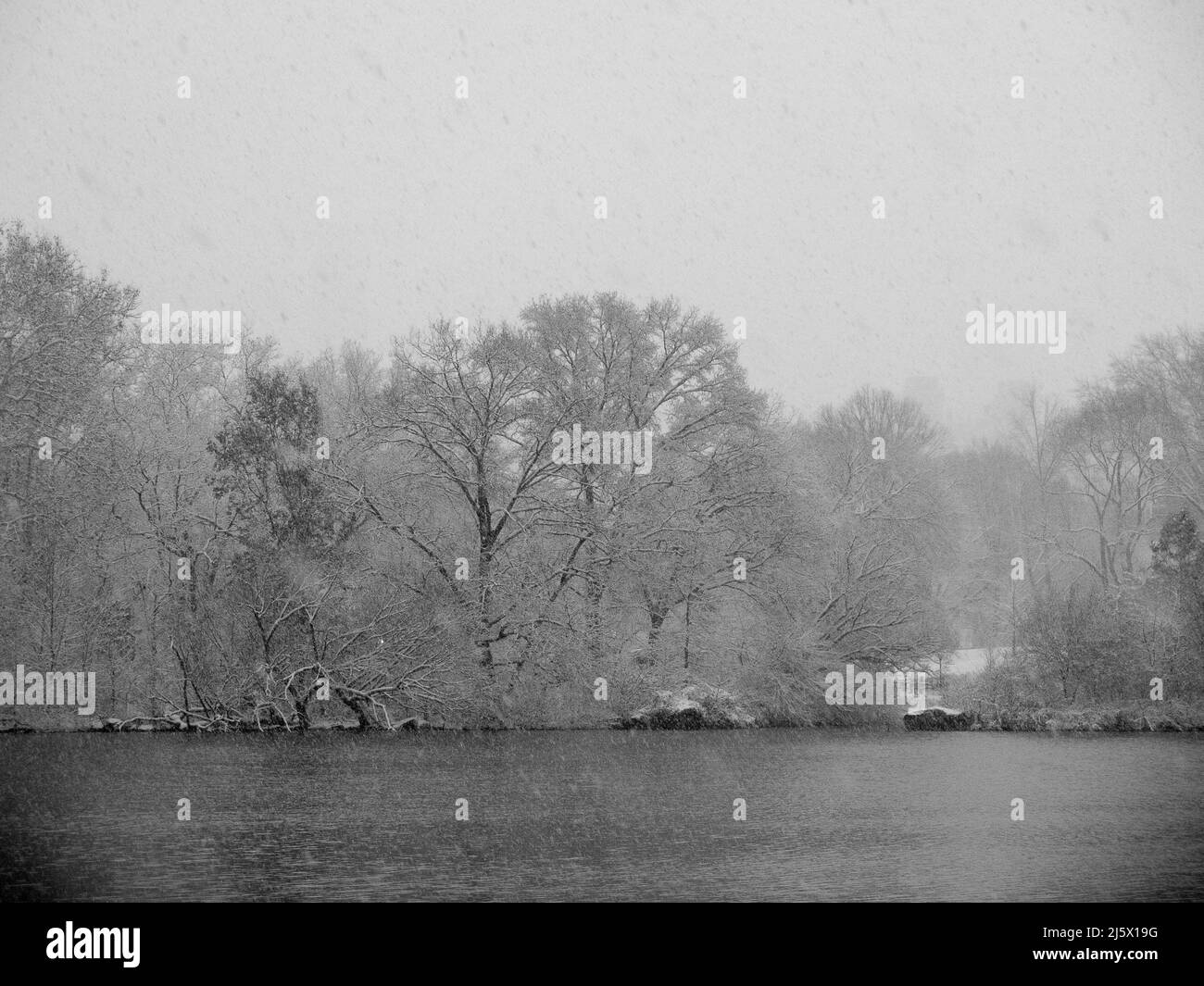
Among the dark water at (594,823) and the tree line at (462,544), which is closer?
the dark water at (594,823)

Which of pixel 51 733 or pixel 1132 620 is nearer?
pixel 51 733

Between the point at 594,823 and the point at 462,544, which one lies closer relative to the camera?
the point at 594,823

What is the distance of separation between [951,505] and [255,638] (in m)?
32.6

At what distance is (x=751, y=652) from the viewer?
127ft

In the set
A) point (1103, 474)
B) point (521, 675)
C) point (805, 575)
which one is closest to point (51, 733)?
point (521, 675)

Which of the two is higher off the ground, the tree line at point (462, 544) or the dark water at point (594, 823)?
the tree line at point (462, 544)

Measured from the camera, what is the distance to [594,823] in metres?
19.7

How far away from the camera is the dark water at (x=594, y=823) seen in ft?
50.3

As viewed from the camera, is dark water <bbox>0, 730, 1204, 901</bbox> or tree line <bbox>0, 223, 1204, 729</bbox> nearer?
dark water <bbox>0, 730, 1204, 901</bbox>

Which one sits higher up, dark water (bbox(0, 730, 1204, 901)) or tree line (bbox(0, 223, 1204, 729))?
tree line (bbox(0, 223, 1204, 729))

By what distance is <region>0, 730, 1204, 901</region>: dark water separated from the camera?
50.3 ft

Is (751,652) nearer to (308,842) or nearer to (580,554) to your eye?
(580,554)

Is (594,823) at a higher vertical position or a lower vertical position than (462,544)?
lower
